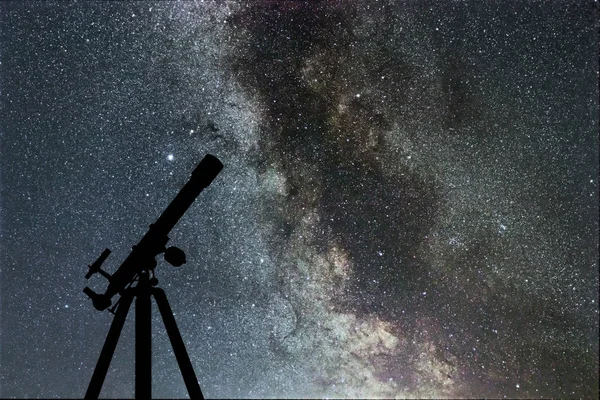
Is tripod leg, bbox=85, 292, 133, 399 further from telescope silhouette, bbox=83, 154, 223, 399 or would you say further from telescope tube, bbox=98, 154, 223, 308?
telescope tube, bbox=98, 154, 223, 308

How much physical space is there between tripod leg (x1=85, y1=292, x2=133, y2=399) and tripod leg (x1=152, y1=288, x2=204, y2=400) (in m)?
0.33

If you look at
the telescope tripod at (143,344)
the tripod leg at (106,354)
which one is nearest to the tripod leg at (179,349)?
the telescope tripod at (143,344)

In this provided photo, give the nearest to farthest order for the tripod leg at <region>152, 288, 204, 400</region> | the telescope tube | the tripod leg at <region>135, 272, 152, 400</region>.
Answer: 1. the tripod leg at <region>135, 272, 152, 400</region>
2. the tripod leg at <region>152, 288, 204, 400</region>
3. the telescope tube

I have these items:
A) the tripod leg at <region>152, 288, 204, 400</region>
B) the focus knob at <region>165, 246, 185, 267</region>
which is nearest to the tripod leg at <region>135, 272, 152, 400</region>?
the tripod leg at <region>152, 288, 204, 400</region>

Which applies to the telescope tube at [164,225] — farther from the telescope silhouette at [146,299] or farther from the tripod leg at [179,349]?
the tripod leg at [179,349]

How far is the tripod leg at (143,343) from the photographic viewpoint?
3848 millimetres

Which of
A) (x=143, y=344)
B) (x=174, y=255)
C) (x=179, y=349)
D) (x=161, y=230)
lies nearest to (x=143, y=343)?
(x=143, y=344)

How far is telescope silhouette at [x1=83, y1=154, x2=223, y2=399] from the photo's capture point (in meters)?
3.96

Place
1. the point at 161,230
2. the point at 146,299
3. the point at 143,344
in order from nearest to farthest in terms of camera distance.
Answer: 1. the point at 143,344
2. the point at 146,299
3. the point at 161,230

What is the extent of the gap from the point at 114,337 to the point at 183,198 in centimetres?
141

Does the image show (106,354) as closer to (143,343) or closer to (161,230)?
(143,343)

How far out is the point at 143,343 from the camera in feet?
13.2

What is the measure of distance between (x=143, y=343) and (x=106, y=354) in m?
0.35

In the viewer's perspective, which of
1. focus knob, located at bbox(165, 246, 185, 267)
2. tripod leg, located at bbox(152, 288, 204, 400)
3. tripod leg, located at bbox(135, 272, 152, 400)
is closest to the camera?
tripod leg, located at bbox(135, 272, 152, 400)
